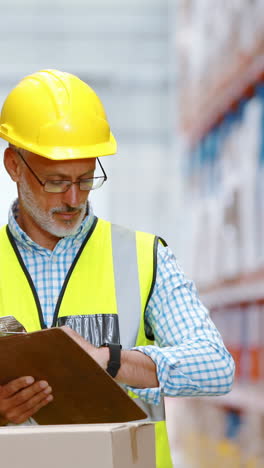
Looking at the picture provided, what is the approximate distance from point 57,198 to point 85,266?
19 cm

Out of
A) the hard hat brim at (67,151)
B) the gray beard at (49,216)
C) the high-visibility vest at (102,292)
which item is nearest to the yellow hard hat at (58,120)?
the hard hat brim at (67,151)

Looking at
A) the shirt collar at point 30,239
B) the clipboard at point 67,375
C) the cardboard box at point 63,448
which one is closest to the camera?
the cardboard box at point 63,448

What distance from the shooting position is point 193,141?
6254mm

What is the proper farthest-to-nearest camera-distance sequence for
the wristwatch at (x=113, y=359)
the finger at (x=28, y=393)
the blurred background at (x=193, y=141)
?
the blurred background at (x=193, y=141), the wristwatch at (x=113, y=359), the finger at (x=28, y=393)

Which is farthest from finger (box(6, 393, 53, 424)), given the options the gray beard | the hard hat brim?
the hard hat brim

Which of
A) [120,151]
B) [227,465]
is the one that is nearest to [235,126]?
[227,465]

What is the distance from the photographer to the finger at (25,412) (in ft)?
6.75

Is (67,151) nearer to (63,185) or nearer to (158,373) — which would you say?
(63,185)

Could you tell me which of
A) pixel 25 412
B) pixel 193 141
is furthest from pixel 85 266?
pixel 193 141

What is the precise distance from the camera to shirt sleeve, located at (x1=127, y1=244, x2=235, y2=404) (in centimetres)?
233

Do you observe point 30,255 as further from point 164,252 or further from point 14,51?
point 14,51

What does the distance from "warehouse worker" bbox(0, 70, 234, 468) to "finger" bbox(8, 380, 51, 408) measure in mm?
321

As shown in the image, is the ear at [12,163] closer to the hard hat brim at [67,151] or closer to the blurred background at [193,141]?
the hard hat brim at [67,151]

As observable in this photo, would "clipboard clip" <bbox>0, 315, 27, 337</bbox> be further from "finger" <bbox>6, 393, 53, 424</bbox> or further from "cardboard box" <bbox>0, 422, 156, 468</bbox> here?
"cardboard box" <bbox>0, 422, 156, 468</bbox>
